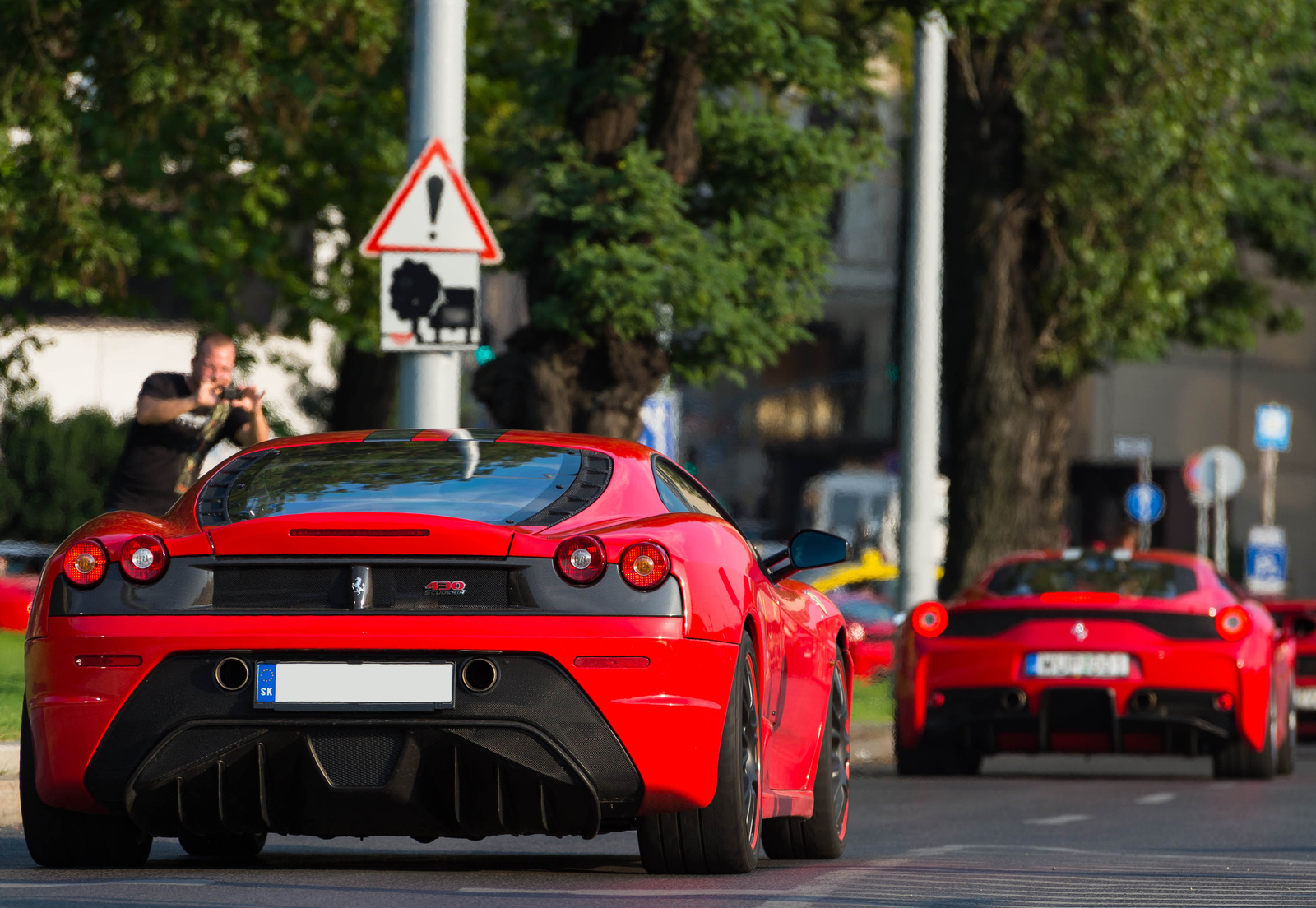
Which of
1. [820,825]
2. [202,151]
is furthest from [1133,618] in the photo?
[202,151]

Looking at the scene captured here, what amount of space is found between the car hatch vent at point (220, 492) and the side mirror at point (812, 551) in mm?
1578

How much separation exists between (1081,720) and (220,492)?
725 cm

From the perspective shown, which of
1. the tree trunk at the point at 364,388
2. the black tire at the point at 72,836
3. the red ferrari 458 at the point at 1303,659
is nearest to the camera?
the black tire at the point at 72,836

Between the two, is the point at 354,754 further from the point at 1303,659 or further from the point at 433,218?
the point at 1303,659

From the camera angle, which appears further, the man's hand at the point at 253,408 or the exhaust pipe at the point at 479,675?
the man's hand at the point at 253,408

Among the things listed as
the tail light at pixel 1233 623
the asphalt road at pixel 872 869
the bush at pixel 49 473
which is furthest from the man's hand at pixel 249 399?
the bush at pixel 49 473

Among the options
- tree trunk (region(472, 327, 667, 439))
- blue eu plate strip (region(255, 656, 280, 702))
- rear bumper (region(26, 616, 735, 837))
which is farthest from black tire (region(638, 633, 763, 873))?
tree trunk (region(472, 327, 667, 439))

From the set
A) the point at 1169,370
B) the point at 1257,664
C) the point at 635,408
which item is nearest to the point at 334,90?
the point at 635,408

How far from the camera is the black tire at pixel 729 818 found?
6652mm

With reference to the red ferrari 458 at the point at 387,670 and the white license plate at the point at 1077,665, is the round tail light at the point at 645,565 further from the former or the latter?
the white license plate at the point at 1077,665

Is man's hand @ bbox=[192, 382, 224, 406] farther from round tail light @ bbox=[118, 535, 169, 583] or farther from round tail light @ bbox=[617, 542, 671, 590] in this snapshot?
round tail light @ bbox=[617, 542, 671, 590]

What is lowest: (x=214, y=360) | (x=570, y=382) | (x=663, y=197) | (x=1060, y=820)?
(x=1060, y=820)

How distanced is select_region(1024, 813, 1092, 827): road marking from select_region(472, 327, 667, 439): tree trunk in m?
5.60

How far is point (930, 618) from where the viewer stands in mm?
13617
